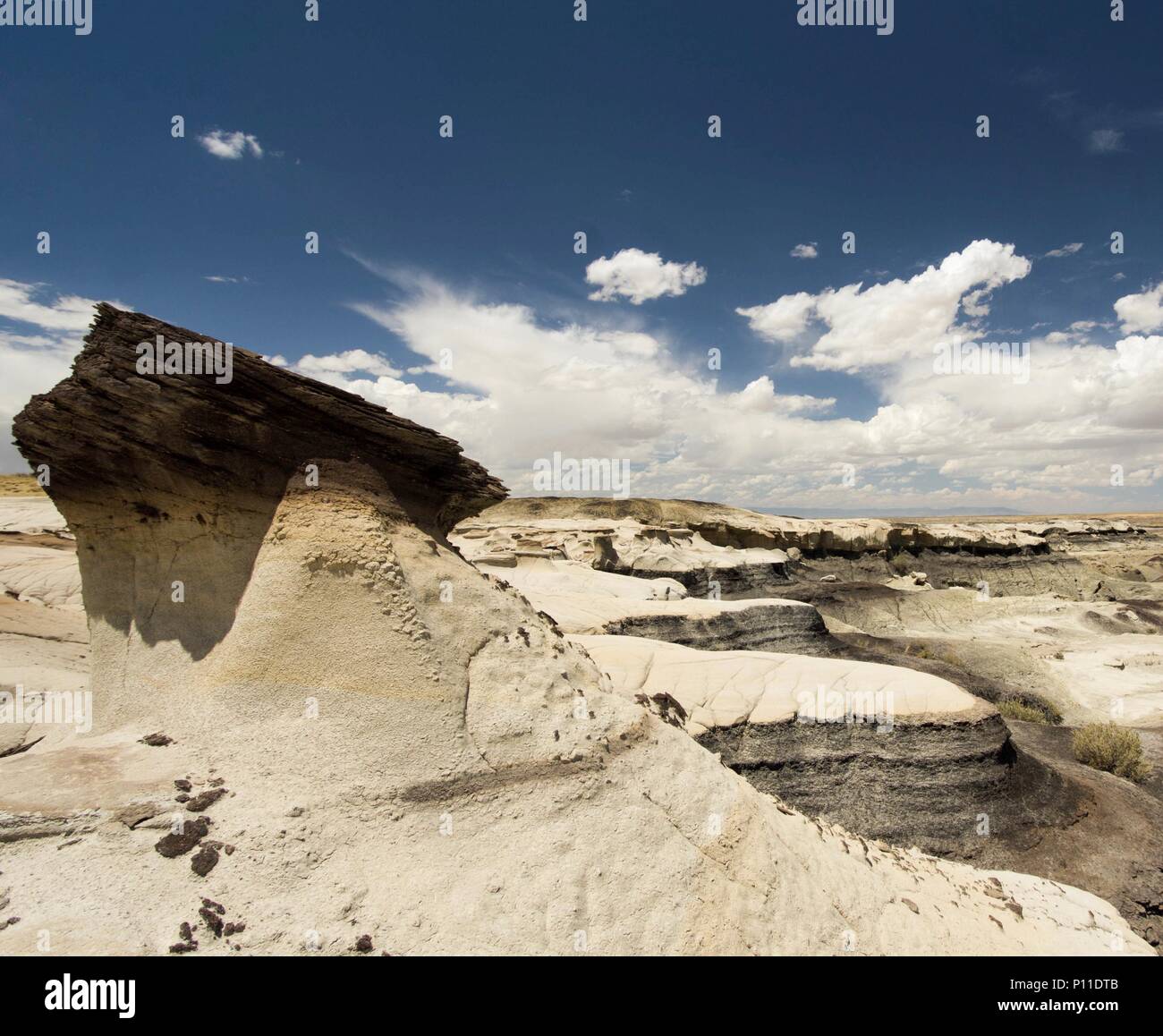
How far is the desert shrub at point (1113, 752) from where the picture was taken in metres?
10.5

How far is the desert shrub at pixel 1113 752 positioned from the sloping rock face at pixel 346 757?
652 centimetres

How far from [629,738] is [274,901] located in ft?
9.31

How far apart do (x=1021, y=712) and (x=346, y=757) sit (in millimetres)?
15273

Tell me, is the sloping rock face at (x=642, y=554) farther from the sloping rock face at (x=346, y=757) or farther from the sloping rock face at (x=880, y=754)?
the sloping rock face at (x=346, y=757)

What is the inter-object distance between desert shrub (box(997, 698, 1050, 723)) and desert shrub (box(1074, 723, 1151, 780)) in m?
1.87

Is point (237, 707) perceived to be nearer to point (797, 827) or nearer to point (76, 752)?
point (76, 752)

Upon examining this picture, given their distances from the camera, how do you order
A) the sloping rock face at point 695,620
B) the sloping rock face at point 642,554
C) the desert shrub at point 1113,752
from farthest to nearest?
the sloping rock face at point 642,554 → the sloping rock face at point 695,620 → the desert shrub at point 1113,752

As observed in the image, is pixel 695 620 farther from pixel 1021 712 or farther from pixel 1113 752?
pixel 1113 752

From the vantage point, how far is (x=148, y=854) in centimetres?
352

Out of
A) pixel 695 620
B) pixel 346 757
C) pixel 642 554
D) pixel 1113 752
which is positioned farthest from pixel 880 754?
pixel 642 554

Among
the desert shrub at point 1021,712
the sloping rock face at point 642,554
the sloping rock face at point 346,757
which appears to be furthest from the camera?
the sloping rock face at point 642,554

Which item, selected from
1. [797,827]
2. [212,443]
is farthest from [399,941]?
[212,443]

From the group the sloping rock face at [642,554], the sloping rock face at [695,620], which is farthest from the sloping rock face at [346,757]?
the sloping rock face at [642,554]
